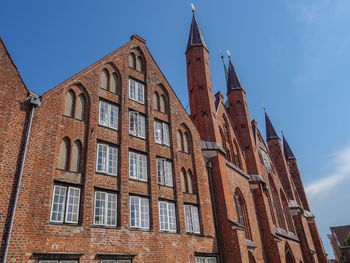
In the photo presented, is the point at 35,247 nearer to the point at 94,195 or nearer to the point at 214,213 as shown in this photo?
the point at 94,195

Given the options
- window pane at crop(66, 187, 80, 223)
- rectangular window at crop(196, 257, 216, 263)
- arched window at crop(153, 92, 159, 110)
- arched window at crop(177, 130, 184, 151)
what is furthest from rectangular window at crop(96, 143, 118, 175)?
rectangular window at crop(196, 257, 216, 263)

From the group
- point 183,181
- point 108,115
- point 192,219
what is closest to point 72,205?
point 108,115

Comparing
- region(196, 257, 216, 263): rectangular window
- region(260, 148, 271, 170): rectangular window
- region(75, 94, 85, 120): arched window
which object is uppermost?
region(260, 148, 271, 170): rectangular window

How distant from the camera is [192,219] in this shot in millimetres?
16719

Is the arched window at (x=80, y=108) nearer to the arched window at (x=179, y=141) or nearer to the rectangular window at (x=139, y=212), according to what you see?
the rectangular window at (x=139, y=212)

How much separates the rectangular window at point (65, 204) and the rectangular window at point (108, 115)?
4027mm

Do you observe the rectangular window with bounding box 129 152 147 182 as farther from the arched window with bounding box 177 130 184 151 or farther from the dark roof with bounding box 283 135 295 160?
the dark roof with bounding box 283 135 295 160

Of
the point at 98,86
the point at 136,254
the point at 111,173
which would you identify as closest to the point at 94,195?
the point at 111,173

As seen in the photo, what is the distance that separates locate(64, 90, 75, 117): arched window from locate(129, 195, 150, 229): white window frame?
504 cm

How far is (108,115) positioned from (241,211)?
499 inches

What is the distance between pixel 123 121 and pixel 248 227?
12457 mm

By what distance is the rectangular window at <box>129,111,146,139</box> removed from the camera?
1634 centimetres

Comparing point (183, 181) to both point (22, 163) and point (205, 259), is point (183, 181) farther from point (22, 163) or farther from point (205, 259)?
point (22, 163)

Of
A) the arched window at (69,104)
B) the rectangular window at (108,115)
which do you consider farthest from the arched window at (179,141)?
the arched window at (69,104)
